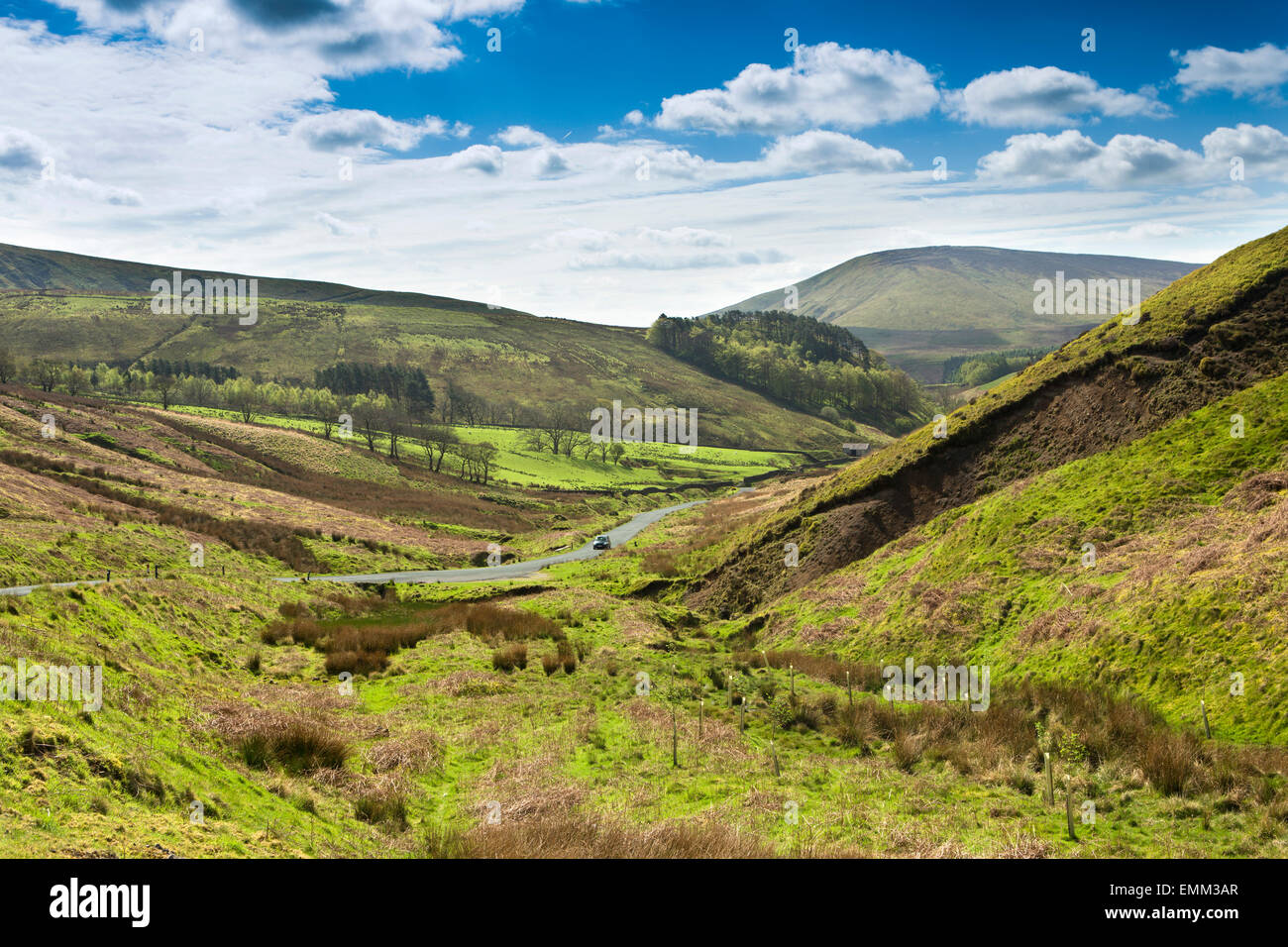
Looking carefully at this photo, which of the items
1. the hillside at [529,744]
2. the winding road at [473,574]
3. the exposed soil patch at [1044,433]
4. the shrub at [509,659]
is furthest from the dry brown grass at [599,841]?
the winding road at [473,574]

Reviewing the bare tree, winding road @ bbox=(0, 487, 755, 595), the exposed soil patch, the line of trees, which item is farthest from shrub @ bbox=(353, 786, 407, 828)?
the bare tree

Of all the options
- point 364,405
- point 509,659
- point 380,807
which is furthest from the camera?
point 364,405

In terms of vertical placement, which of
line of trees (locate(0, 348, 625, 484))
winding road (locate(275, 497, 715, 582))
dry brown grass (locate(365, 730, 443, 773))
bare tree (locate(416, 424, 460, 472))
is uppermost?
line of trees (locate(0, 348, 625, 484))

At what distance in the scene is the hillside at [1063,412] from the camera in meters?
28.0

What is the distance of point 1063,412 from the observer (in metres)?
31.1

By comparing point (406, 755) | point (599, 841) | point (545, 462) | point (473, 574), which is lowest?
point (473, 574)

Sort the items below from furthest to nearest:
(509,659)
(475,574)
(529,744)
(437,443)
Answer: (437,443), (475,574), (509,659), (529,744)

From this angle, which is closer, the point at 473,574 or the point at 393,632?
the point at 393,632

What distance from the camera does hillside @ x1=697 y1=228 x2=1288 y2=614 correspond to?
91.9 ft

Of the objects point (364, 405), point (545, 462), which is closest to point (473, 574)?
point (545, 462)

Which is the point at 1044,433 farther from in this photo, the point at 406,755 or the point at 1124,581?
the point at 406,755

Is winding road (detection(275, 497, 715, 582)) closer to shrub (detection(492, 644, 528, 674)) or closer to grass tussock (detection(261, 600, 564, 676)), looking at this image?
grass tussock (detection(261, 600, 564, 676))

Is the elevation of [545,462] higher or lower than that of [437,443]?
lower
